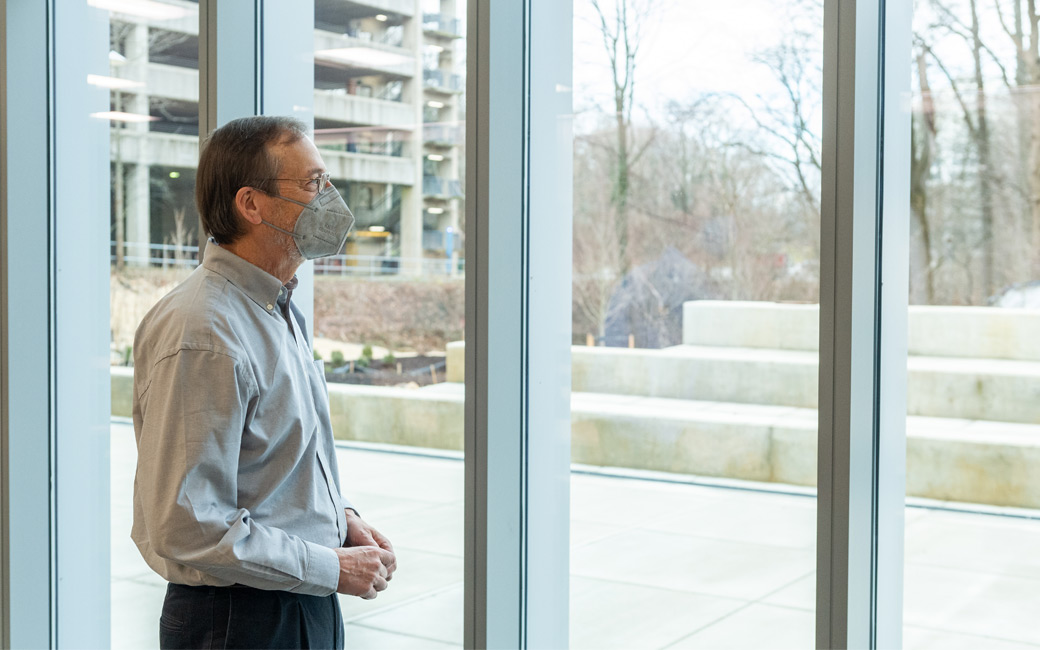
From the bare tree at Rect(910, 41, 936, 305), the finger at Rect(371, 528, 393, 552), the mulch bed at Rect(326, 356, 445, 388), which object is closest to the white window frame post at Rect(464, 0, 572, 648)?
the mulch bed at Rect(326, 356, 445, 388)

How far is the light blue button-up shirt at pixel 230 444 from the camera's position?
62.9 inches

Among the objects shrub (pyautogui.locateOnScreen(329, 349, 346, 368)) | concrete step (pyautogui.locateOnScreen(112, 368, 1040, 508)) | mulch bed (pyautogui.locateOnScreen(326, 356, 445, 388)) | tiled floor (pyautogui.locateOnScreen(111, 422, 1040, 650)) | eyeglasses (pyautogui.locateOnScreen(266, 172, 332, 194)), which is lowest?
tiled floor (pyautogui.locateOnScreen(111, 422, 1040, 650))

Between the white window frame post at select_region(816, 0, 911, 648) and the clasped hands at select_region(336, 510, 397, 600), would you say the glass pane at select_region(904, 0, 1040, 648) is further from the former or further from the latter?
the clasped hands at select_region(336, 510, 397, 600)

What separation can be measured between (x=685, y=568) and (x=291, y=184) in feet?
4.67

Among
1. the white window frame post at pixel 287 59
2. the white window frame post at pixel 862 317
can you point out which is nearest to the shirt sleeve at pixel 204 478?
the white window frame post at pixel 862 317

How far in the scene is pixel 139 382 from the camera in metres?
1.73

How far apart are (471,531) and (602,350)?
563 mm

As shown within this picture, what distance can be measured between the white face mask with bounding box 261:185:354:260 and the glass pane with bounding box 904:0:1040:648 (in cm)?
120

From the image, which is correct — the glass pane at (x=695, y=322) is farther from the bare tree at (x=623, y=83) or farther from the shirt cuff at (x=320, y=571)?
the shirt cuff at (x=320, y=571)

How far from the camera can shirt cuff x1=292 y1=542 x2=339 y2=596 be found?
5.52ft

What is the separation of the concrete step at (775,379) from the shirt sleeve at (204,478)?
3.68ft

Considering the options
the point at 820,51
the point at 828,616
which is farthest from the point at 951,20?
the point at 828,616

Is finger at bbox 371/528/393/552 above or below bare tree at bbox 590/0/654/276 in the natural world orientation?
below

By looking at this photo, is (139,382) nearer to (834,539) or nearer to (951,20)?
(834,539)
